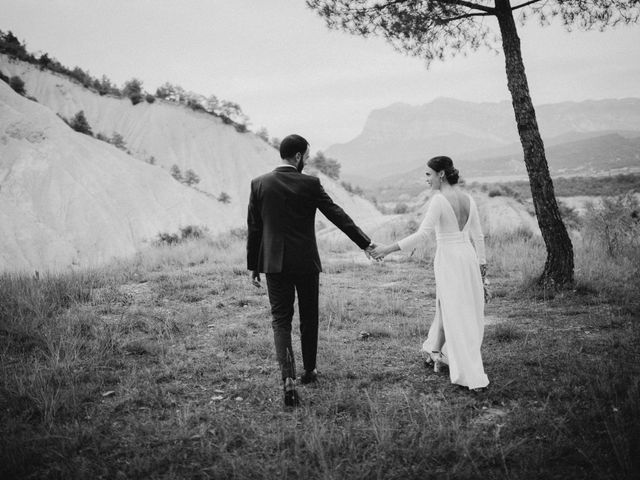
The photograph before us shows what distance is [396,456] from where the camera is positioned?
2.66 meters

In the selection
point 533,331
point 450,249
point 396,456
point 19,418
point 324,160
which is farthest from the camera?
point 324,160

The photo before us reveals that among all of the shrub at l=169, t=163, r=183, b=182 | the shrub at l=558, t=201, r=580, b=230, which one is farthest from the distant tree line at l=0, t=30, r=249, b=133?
the shrub at l=558, t=201, r=580, b=230

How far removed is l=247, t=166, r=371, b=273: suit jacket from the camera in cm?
355

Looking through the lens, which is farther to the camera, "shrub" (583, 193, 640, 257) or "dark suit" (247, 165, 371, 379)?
"shrub" (583, 193, 640, 257)

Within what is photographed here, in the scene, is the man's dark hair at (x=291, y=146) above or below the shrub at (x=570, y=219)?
above

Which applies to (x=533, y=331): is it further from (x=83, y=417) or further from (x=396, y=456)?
(x=83, y=417)

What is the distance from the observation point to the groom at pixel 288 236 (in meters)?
3.54

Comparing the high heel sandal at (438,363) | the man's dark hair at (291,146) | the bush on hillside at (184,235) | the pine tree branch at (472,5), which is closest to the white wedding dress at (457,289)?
the high heel sandal at (438,363)

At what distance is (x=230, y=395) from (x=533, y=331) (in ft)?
12.9

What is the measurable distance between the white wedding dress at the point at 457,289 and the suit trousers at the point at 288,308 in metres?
0.97

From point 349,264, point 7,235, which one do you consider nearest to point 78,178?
point 7,235

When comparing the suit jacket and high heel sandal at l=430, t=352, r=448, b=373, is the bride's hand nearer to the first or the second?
the suit jacket

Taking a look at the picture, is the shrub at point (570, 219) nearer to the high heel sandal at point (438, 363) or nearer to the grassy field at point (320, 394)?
the grassy field at point (320, 394)

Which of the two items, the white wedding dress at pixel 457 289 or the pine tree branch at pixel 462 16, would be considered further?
the pine tree branch at pixel 462 16
